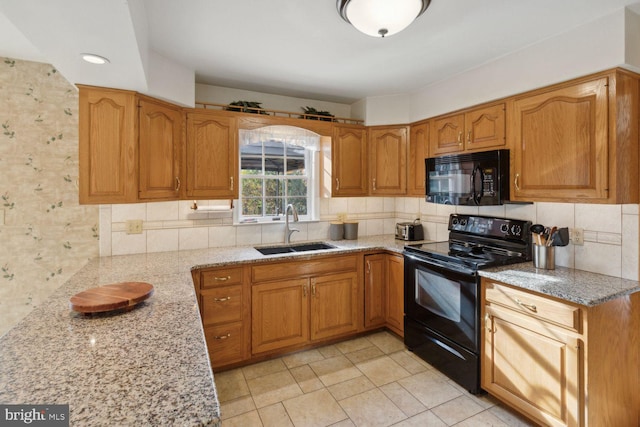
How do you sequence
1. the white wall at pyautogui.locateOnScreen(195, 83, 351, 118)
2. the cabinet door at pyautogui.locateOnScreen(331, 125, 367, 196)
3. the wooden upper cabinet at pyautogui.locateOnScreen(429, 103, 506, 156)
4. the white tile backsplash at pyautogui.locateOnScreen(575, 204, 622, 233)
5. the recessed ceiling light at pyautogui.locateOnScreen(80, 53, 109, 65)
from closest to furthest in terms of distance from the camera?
1. the recessed ceiling light at pyautogui.locateOnScreen(80, 53, 109, 65)
2. the white tile backsplash at pyautogui.locateOnScreen(575, 204, 622, 233)
3. the wooden upper cabinet at pyautogui.locateOnScreen(429, 103, 506, 156)
4. the white wall at pyautogui.locateOnScreen(195, 83, 351, 118)
5. the cabinet door at pyautogui.locateOnScreen(331, 125, 367, 196)

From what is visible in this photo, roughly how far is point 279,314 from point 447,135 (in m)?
2.17

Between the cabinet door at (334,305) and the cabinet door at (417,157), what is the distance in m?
1.06

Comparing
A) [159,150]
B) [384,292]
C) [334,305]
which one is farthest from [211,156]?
[384,292]

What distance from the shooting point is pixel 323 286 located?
2.79m

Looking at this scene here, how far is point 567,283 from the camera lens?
71.3 inches

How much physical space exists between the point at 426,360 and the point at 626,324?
1309mm

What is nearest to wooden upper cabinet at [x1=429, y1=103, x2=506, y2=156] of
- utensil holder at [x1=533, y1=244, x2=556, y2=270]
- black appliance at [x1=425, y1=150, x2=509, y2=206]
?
black appliance at [x1=425, y1=150, x2=509, y2=206]

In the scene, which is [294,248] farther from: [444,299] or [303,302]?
[444,299]

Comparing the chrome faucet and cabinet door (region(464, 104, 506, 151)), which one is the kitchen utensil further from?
the chrome faucet

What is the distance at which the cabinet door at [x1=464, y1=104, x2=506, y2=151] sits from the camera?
236 cm

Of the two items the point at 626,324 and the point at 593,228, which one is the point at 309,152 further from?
the point at 626,324

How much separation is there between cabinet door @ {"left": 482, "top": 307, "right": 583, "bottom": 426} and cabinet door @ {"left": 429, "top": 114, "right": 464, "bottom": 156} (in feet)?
4.61

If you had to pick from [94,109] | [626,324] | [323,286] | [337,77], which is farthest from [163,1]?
[626,324]

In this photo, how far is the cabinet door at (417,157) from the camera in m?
3.05
